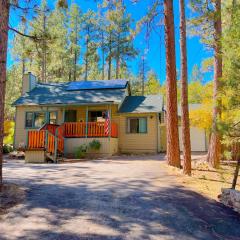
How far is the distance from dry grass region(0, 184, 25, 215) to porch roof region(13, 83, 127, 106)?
40.1ft

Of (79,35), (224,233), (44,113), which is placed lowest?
(224,233)

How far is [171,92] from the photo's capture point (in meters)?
12.4

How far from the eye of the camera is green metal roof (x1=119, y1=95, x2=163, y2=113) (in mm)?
21531

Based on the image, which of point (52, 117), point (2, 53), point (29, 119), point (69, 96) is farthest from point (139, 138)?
point (2, 53)

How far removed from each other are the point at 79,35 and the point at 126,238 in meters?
33.8

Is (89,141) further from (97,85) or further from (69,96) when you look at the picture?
(97,85)

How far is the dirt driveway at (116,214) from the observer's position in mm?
5129

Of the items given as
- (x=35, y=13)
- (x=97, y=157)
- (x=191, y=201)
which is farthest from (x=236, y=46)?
(x=97, y=157)

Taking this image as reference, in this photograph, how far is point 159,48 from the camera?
12.8m

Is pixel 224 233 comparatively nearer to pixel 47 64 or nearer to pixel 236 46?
pixel 236 46

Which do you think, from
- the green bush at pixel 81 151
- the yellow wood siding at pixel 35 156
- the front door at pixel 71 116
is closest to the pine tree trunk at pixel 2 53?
the yellow wood siding at pixel 35 156

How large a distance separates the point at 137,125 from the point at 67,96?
5.18 meters

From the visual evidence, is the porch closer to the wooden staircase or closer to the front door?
the wooden staircase

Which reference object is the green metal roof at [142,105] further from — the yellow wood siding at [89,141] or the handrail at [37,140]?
the handrail at [37,140]
